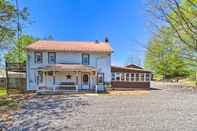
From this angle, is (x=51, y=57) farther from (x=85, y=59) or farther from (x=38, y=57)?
(x=85, y=59)

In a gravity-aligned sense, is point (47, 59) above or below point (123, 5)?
below

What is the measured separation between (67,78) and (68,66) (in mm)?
2082

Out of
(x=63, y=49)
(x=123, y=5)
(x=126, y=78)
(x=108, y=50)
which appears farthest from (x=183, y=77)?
(x=123, y=5)

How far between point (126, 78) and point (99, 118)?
783 inches

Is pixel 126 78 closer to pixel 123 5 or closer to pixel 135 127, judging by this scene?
pixel 123 5

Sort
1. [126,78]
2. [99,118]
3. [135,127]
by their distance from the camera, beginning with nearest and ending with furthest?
[135,127], [99,118], [126,78]

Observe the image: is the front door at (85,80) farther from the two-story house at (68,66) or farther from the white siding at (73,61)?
the white siding at (73,61)

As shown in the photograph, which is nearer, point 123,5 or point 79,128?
point 79,128

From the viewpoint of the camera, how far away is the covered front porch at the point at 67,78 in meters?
25.4

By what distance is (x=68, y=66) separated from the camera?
2583 centimetres

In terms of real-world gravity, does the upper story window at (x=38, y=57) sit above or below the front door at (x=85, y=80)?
above

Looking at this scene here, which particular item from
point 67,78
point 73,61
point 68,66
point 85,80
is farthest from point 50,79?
point 85,80

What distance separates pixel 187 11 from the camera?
13508 millimetres

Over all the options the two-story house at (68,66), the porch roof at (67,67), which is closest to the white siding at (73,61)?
the two-story house at (68,66)
